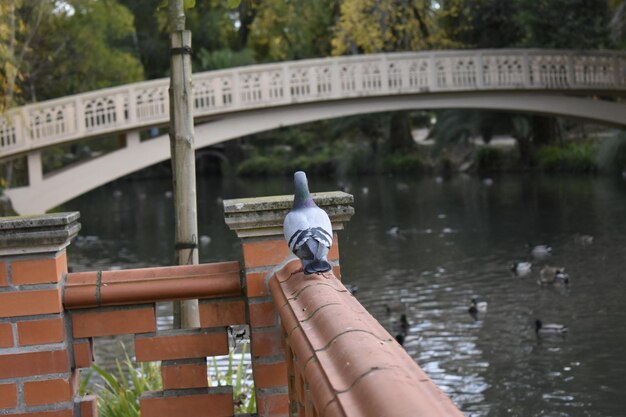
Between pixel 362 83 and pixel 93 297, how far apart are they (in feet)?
61.4

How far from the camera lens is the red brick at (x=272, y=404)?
10.5ft


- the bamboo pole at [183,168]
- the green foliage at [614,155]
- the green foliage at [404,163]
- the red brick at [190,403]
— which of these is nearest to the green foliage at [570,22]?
the green foliage at [614,155]

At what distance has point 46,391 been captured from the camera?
318 cm

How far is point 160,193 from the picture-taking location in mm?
35344

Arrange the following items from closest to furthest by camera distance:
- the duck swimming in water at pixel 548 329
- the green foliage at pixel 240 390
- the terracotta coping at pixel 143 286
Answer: the terracotta coping at pixel 143 286 < the green foliage at pixel 240 390 < the duck swimming in water at pixel 548 329

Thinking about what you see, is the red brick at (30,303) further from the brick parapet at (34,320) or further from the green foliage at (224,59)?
the green foliage at (224,59)

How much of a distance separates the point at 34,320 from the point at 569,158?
27308 millimetres

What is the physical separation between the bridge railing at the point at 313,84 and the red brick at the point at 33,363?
12232mm

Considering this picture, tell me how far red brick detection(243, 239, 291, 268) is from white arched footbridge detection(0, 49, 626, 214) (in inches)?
534

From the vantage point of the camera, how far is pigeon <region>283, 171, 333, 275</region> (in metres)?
2.75

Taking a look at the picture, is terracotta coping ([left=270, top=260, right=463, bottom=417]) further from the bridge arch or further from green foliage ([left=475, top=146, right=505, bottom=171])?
green foliage ([left=475, top=146, right=505, bottom=171])

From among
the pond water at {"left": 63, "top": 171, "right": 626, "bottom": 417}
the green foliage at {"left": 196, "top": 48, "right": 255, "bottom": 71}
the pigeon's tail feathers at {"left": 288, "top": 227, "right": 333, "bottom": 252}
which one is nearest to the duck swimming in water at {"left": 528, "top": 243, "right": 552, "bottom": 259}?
the pond water at {"left": 63, "top": 171, "right": 626, "bottom": 417}

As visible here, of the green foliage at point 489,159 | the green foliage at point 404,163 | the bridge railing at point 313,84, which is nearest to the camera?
the bridge railing at point 313,84

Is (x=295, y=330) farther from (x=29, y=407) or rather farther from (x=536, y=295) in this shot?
(x=536, y=295)
